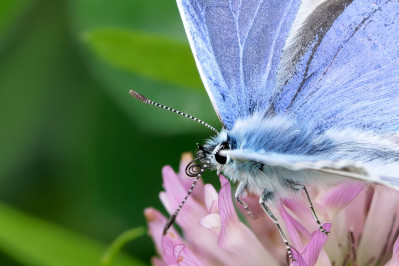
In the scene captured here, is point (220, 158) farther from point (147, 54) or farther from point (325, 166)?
point (147, 54)

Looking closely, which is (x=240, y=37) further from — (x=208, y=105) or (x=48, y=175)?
(x=48, y=175)

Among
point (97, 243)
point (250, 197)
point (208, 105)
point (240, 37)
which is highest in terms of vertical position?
point (240, 37)

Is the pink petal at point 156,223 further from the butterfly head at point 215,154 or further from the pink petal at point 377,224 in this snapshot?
the pink petal at point 377,224

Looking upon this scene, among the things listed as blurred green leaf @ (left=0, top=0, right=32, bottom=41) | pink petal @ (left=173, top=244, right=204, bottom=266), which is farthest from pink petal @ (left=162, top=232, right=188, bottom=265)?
blurred green leaf @ (left=0, top=0, right=32, bottom=41)

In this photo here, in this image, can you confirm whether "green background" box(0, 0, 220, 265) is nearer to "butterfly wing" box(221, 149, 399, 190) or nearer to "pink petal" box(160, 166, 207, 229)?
"pink petal" box(160, 166, 207, 229)

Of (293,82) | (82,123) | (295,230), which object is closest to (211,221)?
(295,230)

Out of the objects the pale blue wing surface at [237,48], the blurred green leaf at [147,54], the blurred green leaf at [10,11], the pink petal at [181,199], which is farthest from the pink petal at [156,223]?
the blurred green leaf at [10,11]

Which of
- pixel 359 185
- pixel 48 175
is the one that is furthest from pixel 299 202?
pixel 48 175

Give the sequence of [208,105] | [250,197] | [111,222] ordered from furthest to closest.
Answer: [111,222] < [208,105] < [250,197]
